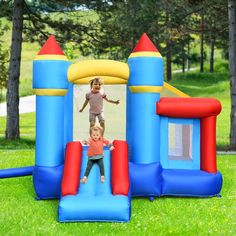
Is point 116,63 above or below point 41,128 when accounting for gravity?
above

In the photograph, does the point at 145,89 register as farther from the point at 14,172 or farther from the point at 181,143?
the point at 14,172

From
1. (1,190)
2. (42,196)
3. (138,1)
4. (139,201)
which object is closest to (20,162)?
(1,190)

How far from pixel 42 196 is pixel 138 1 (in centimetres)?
940

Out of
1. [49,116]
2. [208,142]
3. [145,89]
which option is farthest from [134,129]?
[49,116]

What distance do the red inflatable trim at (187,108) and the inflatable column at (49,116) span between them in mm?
1543

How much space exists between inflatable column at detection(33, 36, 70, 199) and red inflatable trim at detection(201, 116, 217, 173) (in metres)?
2.27

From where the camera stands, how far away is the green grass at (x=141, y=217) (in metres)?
6.51

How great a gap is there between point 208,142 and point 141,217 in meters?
1.89

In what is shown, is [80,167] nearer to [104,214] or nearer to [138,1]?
[104,214]

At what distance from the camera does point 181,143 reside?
903 centimetres

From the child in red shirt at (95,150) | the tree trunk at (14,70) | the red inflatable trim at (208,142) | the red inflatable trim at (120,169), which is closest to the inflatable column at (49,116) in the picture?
the child in red shirt at (95,150)

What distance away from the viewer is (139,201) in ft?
26.4

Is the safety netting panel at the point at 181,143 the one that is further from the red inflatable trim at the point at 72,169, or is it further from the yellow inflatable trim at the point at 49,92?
the yellow inflatable trim at the point at 49,92

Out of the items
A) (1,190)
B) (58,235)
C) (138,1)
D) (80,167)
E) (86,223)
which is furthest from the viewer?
(138,1)
